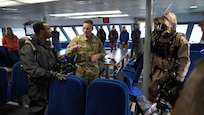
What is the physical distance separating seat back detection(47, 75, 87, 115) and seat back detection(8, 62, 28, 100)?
3.66ft

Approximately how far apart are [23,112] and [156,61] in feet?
6.68

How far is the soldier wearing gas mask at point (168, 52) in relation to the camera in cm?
194

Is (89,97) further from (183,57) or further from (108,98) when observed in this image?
(183,57)

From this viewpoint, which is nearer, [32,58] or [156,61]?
[32,58]

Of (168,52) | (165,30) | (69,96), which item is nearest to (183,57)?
(168,52)

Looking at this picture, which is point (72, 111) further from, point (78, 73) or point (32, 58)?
point (78, 73)

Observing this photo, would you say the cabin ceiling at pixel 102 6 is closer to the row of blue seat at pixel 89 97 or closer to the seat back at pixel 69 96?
the row of blue seat at pixel 89 97

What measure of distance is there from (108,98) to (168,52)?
3.70ft

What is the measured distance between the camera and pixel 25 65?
1653 mm

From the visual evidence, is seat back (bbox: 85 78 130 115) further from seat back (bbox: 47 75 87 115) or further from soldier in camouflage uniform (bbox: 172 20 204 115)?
soldier in camouflage uniform (bbox: 172 20 204 115)

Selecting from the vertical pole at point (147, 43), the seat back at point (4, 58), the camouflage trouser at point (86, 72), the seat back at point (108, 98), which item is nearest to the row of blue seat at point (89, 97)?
the seat back at point (108, 98)

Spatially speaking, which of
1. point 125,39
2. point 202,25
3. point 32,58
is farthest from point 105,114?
point 125,39

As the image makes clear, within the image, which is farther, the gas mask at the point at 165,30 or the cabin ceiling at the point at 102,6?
the cabin ceiling at the point at 102,6

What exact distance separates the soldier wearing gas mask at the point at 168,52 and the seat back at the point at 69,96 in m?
1.12
